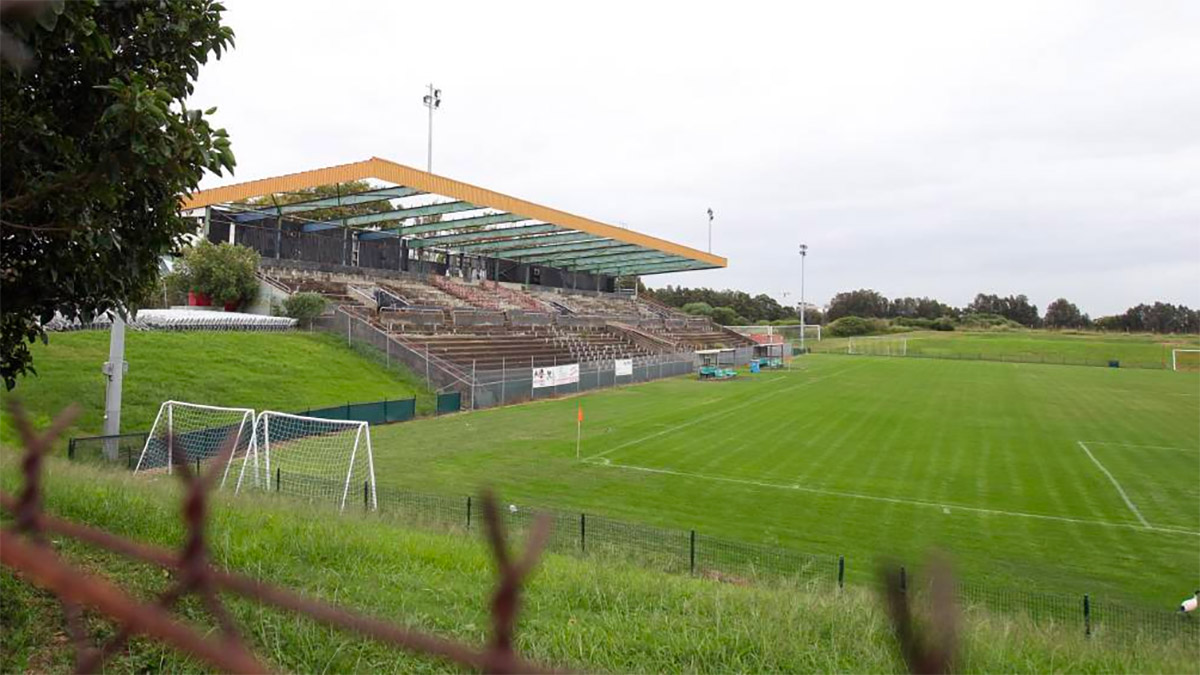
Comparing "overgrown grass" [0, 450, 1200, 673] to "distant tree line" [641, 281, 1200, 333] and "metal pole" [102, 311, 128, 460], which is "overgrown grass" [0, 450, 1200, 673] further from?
"distant tree line" [641, 281, 1200, 333]

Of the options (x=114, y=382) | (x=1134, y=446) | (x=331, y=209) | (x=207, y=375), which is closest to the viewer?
(x=114, y=382)

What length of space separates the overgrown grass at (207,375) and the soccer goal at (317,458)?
156 inches

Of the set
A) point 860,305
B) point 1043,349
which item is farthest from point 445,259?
point 860,305

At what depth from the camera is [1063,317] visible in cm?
17362

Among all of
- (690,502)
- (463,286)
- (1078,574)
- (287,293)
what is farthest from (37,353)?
(463,286)

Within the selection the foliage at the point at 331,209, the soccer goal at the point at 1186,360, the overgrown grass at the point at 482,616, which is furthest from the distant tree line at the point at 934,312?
the overgrown grass at the point at 482,616

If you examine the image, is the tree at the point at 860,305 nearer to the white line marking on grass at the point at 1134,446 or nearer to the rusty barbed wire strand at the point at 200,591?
the white line marking on grass at the point at 1134,446

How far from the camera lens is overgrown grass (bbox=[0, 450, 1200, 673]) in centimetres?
490

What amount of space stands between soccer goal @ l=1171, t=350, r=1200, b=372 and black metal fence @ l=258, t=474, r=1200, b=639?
82.4m

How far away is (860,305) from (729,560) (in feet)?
548

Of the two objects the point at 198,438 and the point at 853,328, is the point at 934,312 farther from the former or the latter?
the point at 198,438

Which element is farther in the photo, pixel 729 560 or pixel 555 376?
pixel 555 376

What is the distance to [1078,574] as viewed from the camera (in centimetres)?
1271

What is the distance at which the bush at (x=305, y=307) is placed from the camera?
129ft
